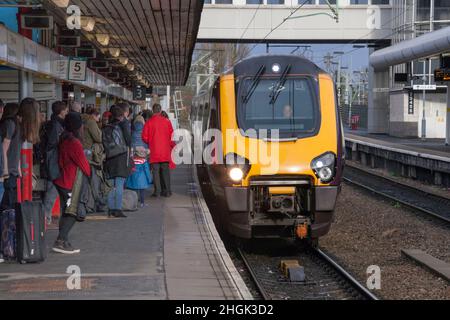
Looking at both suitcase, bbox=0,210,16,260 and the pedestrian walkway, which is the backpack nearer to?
suitcase, bbox=0,210,16,260

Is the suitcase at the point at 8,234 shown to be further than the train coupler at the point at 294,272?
No

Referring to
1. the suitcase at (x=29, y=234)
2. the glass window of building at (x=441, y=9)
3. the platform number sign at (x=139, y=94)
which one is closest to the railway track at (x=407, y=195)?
the suitcase at (x=29, y=234)

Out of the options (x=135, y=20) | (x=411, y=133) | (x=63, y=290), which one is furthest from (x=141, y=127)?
(x=411, y=133)

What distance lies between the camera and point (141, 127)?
14.3 meters

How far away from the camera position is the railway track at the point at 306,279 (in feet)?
29.4

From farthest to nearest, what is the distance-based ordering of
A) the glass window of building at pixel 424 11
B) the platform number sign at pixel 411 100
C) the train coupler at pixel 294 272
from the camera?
the glass window of building at pixel 424 11
the platform number sign at pixel 411 100
the train coupler at pixel 294 272

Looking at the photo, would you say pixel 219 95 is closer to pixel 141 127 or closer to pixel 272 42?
pixel 141 127

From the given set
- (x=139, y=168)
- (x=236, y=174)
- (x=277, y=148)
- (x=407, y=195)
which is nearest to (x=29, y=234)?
(x=236, y=174)

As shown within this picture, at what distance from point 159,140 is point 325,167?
4.54 metres

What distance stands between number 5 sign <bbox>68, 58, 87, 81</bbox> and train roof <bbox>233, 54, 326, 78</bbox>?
20.9 feet

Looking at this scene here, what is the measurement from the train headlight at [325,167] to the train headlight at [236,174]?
97cm

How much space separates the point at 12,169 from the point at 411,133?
3888 centimetres

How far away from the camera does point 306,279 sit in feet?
32.4

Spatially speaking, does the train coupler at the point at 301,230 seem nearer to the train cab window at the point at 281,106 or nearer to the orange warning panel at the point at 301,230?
the orange warning panel at the point at 301,230
